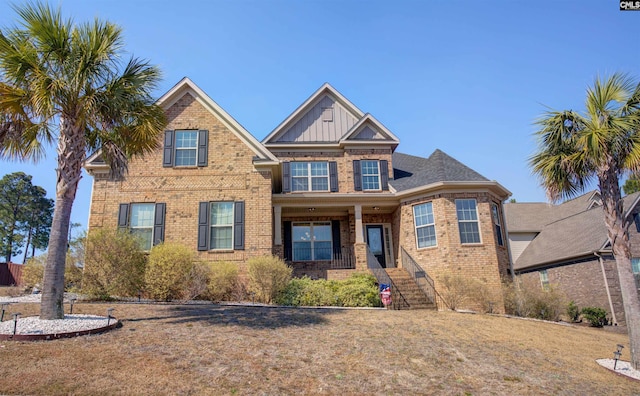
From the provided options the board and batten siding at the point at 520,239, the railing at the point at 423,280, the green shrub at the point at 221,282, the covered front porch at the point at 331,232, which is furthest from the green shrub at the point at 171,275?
the board and batten siding at the point at 520,239

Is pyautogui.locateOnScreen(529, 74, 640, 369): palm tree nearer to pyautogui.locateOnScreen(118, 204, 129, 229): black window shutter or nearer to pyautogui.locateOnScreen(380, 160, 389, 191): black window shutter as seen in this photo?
pyautogui.locateOnScreen(380, 160, 389, 191): black window shutter

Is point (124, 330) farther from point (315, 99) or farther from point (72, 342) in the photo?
point (315, 99)

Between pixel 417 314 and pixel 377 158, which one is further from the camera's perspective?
pixel 377 158

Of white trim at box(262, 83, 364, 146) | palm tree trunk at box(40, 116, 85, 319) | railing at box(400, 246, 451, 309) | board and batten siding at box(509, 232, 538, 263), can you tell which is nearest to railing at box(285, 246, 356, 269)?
railing at box(400, 246, 451, 309)

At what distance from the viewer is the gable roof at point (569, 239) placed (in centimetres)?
1931

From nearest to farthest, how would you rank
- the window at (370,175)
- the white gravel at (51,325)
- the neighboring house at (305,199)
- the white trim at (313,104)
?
1. the white gravel at (51,325)
2. the neighboring house at (305,199)
3. the window at (370,175)
4. the white trim at (313,104)

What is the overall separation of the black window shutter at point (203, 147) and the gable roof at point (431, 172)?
8.51 m

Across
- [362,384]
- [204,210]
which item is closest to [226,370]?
[362,384]

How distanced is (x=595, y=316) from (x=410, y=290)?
8562 mm

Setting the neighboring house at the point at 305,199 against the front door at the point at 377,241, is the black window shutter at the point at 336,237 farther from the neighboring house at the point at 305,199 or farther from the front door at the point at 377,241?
the front door at the point at 377,241

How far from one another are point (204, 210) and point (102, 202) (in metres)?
3.96

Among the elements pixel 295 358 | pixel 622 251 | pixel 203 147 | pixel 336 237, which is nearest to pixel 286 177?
pixel 336 237

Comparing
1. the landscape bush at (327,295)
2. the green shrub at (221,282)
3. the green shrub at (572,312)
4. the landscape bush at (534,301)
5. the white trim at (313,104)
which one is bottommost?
the green shrub at (572,312)

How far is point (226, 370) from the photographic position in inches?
241
